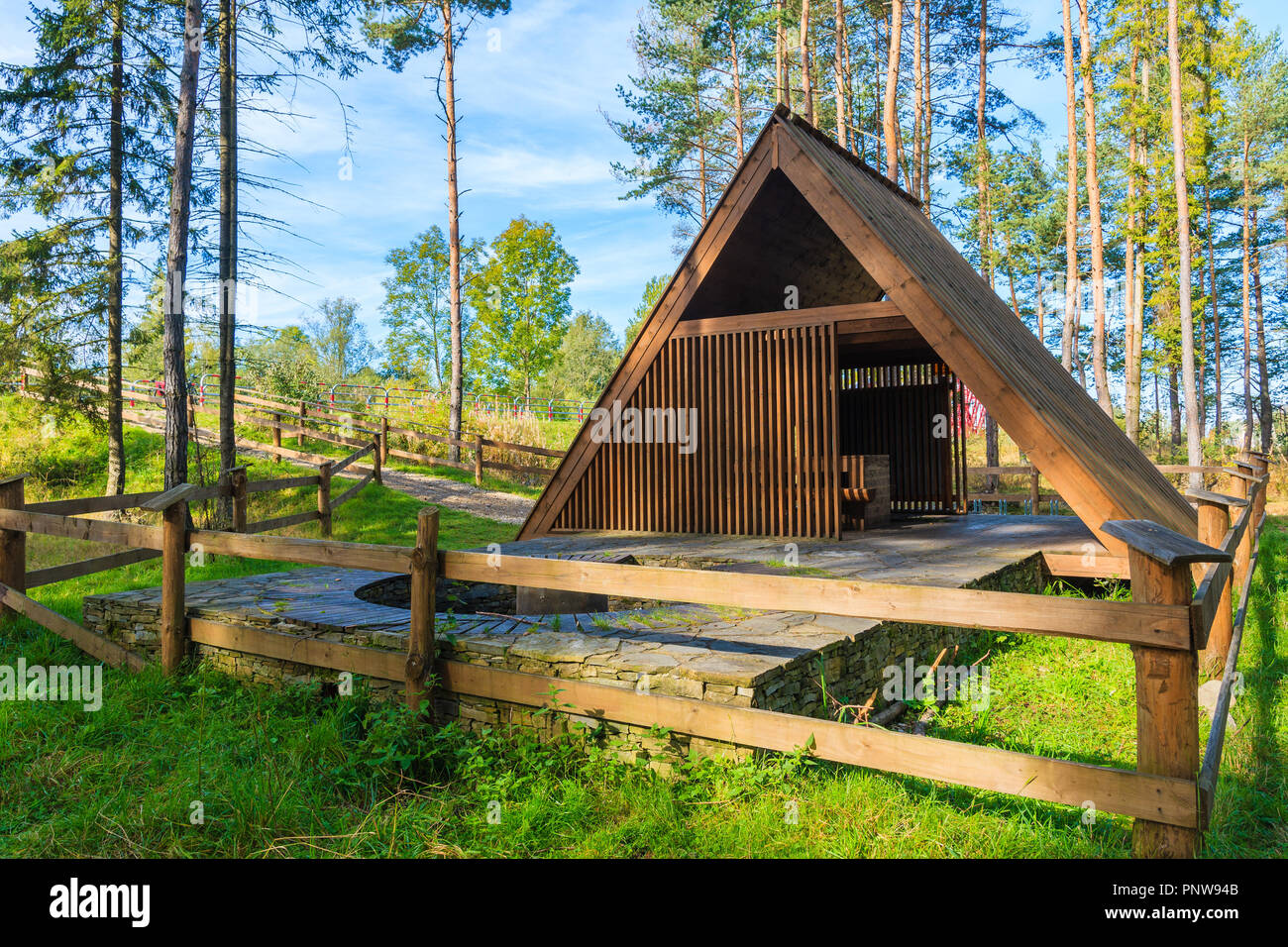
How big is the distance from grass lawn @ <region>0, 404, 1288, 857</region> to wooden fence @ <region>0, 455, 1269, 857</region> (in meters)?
0.24

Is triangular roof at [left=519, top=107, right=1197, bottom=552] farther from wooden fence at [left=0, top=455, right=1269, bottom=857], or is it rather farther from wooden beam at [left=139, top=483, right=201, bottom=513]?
wooden beam at [left=139, top=483, right=201, bottom=513]

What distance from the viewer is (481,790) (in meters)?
3.35

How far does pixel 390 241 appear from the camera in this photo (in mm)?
35719

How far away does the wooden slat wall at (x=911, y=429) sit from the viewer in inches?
466

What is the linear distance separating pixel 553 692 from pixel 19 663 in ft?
14.4

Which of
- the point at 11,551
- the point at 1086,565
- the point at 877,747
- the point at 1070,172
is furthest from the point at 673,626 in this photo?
the point at 1070,172

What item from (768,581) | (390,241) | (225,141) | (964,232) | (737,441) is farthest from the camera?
(390,241)

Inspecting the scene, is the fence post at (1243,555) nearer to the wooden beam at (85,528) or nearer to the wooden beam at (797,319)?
the wooden beam at (797,319)

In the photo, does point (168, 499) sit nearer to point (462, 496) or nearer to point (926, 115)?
point (462, 496)

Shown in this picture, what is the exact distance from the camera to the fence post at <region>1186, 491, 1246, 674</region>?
193 inches

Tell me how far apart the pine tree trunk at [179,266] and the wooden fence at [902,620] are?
Answer: 16.4 ft

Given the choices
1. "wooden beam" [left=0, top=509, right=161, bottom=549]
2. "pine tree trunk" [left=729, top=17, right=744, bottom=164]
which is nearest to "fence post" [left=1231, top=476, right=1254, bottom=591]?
"wooden beam" [left=0, top=509, right=161, bottom=549]
